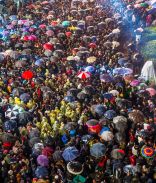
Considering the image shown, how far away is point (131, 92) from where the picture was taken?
18719 millimetres

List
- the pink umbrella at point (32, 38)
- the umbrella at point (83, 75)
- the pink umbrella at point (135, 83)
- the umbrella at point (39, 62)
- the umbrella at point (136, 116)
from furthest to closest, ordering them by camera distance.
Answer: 1. the pink umbrella at point (32, 38)
2. the umbrella at point (39, 62)
3. the umbrella at point (83, 75)
4. the pink umbrella at point (135, 83)
5. the umbrella at point (136, 116)

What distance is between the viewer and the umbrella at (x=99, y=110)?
16875mm

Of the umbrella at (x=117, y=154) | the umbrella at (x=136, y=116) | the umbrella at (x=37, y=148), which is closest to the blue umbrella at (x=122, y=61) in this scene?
the umbrella at (x=136, y=116)

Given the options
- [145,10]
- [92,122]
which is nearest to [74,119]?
[92,122]

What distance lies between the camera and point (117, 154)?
46.4 ft

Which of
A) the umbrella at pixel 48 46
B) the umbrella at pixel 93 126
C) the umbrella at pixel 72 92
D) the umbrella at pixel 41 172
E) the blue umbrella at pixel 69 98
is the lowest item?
the umbrella at pixel 41 172

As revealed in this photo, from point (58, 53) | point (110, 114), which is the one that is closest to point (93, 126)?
point (110, 114)

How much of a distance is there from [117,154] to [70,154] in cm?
176

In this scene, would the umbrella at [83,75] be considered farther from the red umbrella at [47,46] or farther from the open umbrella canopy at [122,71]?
the red umbrella at [47,46]

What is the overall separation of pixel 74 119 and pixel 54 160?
287 cm

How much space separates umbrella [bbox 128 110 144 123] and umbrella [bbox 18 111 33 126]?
14.4 ft

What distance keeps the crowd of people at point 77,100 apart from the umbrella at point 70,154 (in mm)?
15

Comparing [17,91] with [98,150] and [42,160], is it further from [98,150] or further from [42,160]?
[98,150]

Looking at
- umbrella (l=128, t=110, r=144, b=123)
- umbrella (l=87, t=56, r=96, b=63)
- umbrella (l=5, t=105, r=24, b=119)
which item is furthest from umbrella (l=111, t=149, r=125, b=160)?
umbrella (l=87, t=56, r=96, b=63)
